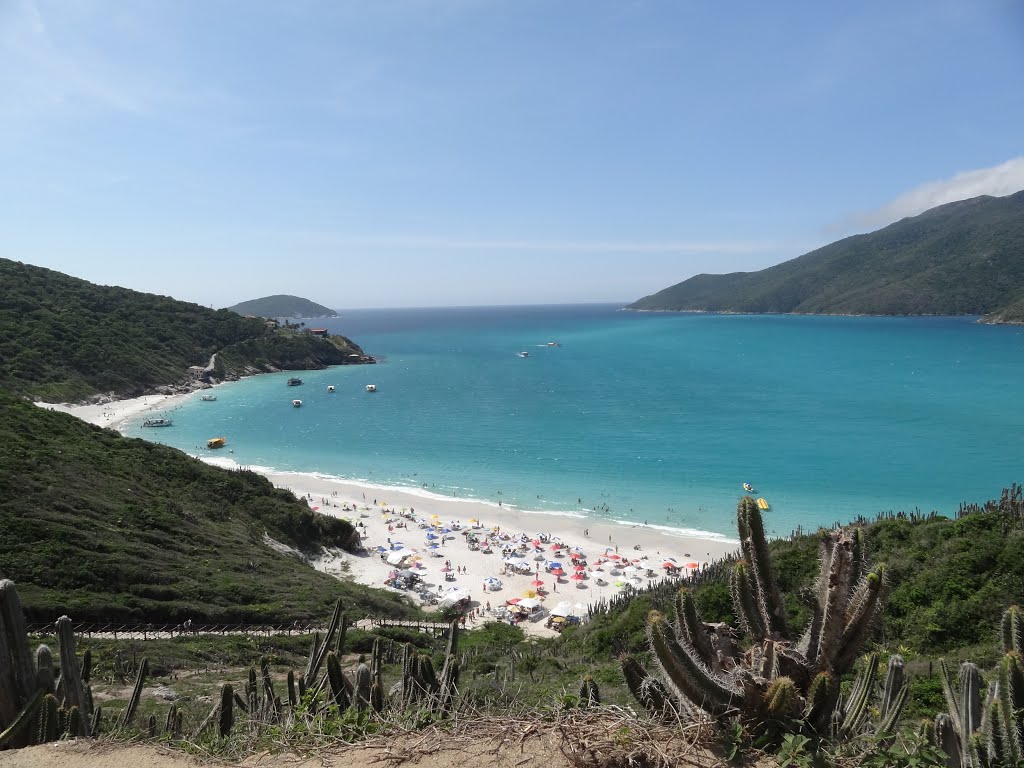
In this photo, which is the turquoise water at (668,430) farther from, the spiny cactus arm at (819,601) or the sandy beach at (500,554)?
the spiny cactus arm at (819,601)

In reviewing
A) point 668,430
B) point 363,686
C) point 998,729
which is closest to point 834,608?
point 998,729

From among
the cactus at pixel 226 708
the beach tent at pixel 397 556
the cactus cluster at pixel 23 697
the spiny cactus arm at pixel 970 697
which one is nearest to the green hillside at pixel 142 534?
the beach tent at pixel 397 556

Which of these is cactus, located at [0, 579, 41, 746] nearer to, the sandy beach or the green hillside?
the green hillside

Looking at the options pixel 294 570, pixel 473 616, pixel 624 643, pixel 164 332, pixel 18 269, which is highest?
pixel 18 269

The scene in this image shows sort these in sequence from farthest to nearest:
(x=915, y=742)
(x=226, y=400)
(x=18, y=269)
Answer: (x=18, y=269) → (x=226, y=400) → (x=915, y=742)

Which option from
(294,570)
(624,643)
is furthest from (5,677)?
(294,570)

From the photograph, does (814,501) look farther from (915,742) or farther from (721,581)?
(915,742)

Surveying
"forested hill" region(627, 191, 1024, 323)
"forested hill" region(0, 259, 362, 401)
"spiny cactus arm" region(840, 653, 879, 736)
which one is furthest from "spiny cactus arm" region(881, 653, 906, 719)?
"forested hill" region(627, 191, 1024, 323)
